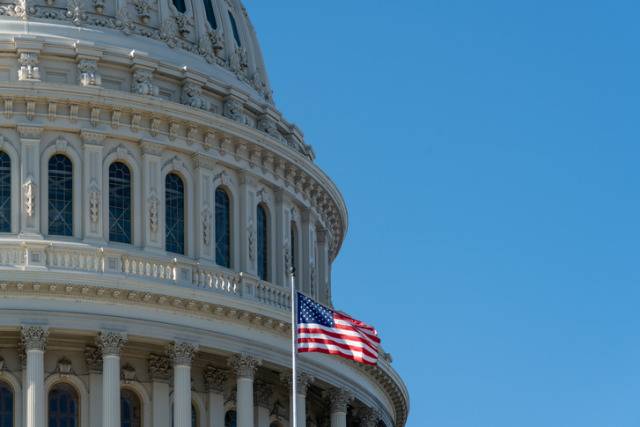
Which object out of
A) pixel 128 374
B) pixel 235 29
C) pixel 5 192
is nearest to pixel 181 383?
pixel 128 374

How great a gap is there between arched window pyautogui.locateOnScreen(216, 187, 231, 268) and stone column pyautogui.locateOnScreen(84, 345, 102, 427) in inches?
244

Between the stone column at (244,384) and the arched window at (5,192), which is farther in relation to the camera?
the arched window at (5,192)

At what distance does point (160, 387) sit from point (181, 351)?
5.63ft

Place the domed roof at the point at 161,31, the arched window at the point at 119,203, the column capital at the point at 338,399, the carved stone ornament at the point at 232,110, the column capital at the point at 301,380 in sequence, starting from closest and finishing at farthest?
the arched window at the point at 119,203, the column capital at the point at 301,380, the column capital at the point at 338,399, the domed roof at the point at 161,31, the carved stone ornament at the point at 232,110

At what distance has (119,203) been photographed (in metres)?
80.3

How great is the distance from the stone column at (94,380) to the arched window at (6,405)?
218 centimetres

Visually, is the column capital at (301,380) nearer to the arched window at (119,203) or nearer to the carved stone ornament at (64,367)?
the arched window at (119,203)

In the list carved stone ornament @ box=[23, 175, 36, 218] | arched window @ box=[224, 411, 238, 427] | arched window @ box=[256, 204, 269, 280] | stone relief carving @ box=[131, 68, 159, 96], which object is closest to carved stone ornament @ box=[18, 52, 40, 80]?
stone relief carving @ box=[131, 68, 159, 96]

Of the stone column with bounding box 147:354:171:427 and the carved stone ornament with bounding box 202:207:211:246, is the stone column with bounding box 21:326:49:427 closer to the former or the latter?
the stone column with bounding box 147:354:171:427

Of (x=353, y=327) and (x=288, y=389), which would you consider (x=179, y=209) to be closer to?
(x=288, y=389)

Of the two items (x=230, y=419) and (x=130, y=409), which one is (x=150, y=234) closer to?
(x=130, y=409)

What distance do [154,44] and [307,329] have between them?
19.5 m

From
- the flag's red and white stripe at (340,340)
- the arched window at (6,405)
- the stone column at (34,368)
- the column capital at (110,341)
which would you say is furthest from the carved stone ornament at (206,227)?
the flag's red and white stripe at (340,340)

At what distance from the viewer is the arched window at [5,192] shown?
3103 inches
